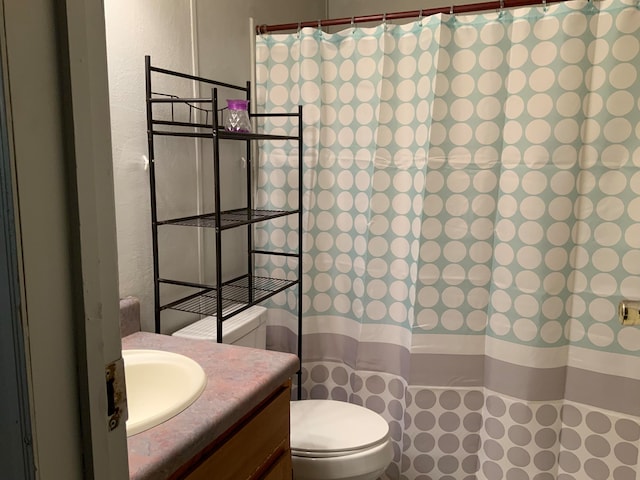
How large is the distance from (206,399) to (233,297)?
83cm

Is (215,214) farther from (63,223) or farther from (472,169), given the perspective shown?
(63,223)

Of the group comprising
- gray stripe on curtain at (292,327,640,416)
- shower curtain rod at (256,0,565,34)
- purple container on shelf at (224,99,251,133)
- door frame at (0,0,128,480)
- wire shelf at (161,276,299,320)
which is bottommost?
gray stripe on curtain at (292,327,640,416)

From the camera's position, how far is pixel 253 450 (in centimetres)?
118

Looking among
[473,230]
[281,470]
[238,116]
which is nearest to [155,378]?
[281,470]

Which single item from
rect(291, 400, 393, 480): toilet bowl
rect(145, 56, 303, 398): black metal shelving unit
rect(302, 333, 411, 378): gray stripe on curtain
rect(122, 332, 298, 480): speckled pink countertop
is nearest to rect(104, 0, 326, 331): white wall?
rect(145, 56, 303, 398): black metal shelving unit

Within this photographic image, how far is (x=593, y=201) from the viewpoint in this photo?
1761mm

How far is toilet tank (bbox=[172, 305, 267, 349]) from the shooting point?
169 centimetres

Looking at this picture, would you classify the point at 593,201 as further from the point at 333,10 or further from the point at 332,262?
the point at 333,10

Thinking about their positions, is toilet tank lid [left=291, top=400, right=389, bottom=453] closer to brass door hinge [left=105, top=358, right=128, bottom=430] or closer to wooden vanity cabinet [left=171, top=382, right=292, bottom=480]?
wooden vanity cabinet [left=171, top=382, right=292, bottom=480]

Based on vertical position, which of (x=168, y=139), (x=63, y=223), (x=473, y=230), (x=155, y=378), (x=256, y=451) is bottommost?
(x=256, y=451)

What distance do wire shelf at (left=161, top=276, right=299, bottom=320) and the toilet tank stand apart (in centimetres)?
4

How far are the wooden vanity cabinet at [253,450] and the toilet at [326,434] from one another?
0.84 feet

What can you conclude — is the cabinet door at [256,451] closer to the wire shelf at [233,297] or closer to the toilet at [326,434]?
the toilet at [326,434]

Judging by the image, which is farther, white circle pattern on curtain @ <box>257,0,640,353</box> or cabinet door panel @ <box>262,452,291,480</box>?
white circle pattern on curtain @ <box>257,0,640,353</box>
